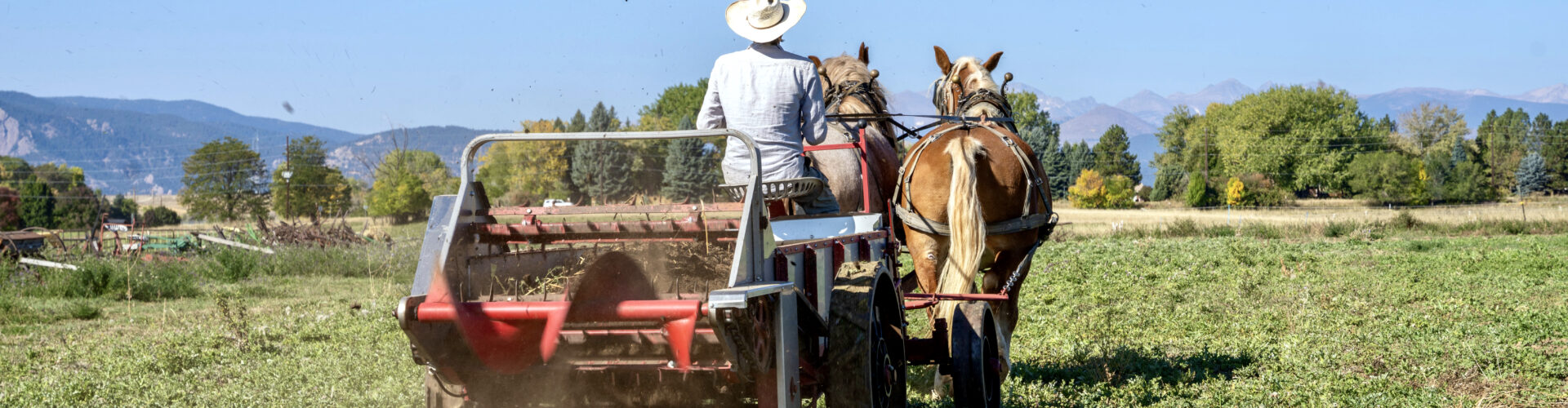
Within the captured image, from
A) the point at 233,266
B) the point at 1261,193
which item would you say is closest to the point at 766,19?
the point at 233,266

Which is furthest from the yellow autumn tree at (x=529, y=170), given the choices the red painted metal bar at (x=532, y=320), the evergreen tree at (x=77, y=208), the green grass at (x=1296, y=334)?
the red painted metal bar at (x=532, y=320)

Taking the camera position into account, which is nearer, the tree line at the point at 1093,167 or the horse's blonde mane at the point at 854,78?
the horse's blonde mane at the point at 854,78

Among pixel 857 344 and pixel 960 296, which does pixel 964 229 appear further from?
pixel 857 344

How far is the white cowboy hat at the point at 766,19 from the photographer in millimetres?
5781

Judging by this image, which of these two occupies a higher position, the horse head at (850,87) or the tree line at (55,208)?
the horse head at (850,87)

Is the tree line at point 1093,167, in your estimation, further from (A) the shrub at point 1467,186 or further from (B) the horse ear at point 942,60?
(B) the horse ear at point 942,60

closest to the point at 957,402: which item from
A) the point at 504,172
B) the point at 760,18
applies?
the point at 760,18

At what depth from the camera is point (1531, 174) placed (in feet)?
286

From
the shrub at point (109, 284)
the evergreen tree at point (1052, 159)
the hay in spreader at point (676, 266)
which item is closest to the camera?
the hay in spreader at point (676, 266)

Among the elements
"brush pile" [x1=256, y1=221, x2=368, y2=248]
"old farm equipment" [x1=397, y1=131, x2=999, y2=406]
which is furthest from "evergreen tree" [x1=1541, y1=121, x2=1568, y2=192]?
"old farm equipment" [x1=397, y1=131, x2=999, y2=406]

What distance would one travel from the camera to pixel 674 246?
4.82 metres

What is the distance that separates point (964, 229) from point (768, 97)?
182 centimetres

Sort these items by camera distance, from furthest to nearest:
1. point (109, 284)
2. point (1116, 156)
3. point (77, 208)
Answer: point (1116, 156) < point (77, 208) < point (109, 284)

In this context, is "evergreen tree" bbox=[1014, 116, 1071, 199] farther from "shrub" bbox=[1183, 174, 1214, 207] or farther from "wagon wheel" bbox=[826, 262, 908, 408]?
"wagon wheel" bbox=[826, 262, 908, 408]
